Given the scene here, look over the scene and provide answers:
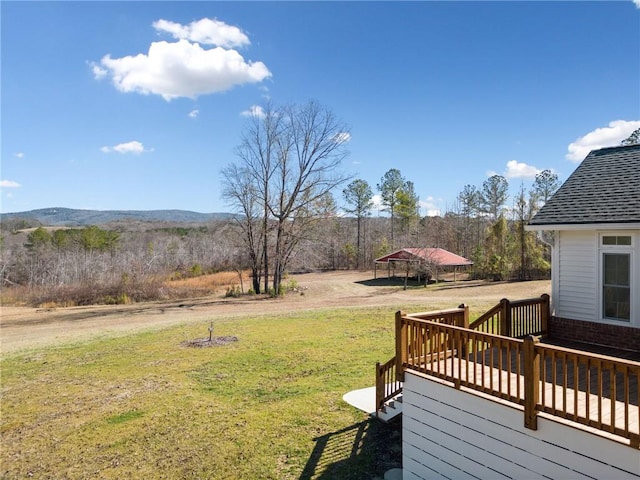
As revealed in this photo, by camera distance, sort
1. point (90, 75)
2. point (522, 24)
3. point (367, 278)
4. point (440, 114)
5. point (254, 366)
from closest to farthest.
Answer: point (254, 366)
point (522, 24)
point (90, 75)
point (440, 114)
point (367, 278)

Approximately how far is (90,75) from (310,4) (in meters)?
9.16

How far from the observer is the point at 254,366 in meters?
11.1

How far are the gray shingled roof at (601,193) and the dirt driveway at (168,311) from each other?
29.2 ft

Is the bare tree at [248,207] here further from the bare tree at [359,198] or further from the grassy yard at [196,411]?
the bare tree at [359,198]

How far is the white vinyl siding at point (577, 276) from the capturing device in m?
7.36

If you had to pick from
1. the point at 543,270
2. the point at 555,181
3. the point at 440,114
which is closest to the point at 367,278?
the point at 543,270

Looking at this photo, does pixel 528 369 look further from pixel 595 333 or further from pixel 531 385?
pixel 595 333

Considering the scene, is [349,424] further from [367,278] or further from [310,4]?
[367,278]

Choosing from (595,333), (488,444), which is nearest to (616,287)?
(595,333)

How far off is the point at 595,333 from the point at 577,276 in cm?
111

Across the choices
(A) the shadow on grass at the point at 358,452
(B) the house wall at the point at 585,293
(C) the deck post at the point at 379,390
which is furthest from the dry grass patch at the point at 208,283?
(B) the house wall at the point at 585,293

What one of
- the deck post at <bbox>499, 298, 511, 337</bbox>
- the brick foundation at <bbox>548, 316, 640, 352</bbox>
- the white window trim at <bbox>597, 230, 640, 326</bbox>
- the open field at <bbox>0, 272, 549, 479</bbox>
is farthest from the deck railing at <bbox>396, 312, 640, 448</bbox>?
the open field at <bbox>0, 272, 549, 479</bbox>

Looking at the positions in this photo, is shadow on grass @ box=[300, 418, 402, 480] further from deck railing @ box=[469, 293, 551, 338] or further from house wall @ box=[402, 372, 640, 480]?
deck railing @ box=[469, 293, 551, 338]

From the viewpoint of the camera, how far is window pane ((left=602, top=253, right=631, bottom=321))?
6.93m
